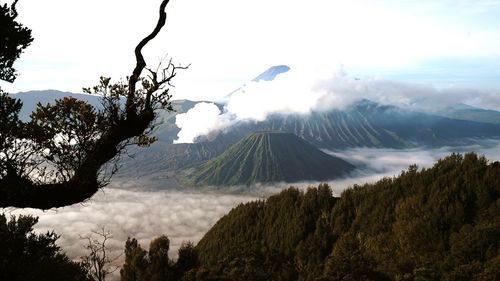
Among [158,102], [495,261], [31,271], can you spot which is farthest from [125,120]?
[495,261]

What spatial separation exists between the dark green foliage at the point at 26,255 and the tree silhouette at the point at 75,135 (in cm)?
1151

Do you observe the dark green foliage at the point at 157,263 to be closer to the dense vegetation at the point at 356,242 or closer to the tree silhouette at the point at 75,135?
the dense vegetation at the point at 356,242

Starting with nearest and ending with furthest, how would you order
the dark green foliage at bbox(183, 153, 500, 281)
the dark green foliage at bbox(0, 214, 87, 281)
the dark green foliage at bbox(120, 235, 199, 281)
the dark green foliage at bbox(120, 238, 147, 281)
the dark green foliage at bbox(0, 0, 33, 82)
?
the dark green foliage at bbox(0, 0, 33, 82) → the dark green foliage at bbox(0, 214, 87, 281) → the dark green foliage at bbox(183, 153, 500, 281) → the dark green foliage at bbox(120, 235, 199, 281) → the dark green foliage at bbox(120, 238, 147, 281)

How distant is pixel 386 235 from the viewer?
13938 centimetres

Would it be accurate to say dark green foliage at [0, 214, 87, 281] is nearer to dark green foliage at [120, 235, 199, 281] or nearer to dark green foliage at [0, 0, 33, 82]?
dark green foliage at [0, 0, 33, 82]

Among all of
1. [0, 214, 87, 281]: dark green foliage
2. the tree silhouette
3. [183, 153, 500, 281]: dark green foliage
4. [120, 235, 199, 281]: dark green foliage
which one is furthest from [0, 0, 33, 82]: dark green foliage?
[120, 235, 199, 281]: dark green foliage

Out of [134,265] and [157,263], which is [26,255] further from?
[134,265]

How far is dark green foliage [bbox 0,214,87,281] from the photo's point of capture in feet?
81.8

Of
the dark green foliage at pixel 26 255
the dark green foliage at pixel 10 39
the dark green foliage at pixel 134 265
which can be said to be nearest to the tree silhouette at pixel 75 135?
the dark green foliage at pixel 10 39

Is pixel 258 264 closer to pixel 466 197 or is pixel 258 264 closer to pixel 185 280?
pixel 185 280

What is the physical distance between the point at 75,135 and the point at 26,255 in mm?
14899

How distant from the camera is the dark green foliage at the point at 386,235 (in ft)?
251

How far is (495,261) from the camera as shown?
62625mm

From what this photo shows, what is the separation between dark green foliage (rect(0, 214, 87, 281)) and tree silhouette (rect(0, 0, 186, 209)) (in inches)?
453
